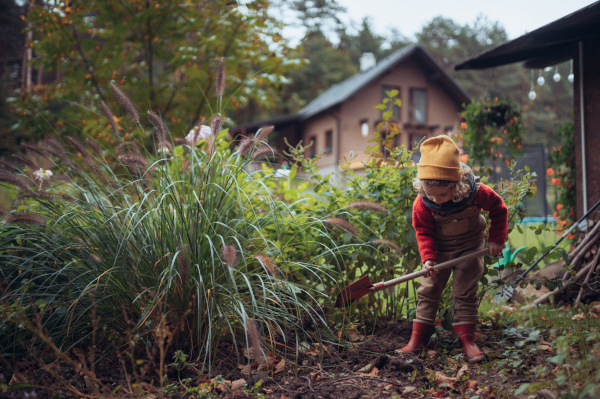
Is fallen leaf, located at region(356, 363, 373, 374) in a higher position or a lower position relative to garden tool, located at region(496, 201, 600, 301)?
lower

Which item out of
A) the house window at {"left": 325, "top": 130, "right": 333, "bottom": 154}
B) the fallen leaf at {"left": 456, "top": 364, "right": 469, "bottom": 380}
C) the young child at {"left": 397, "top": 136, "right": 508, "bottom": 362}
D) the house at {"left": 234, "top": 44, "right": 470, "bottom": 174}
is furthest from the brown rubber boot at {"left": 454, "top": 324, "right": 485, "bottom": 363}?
the house window at {"left": 325, "top": 130, "right": 333, "bottom": 154}

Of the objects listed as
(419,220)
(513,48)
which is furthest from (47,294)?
(513,48)

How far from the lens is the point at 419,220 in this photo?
9.11 ft

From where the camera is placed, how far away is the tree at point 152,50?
18.4 ft

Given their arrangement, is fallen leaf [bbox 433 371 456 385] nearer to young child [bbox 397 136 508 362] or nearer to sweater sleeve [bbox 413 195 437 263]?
young child [bbox 397 136 508 362]

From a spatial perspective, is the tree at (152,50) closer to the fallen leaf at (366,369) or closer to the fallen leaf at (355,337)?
the fallen leaf at (355,337)

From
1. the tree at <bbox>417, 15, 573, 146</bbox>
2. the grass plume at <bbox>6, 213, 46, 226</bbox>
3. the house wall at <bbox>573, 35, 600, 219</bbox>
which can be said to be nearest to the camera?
the grass plume at <bbox>6, 213, 46, 226</bbox>

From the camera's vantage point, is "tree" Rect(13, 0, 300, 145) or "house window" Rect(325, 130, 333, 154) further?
"house window" Rect(325, 130, 333, 154)

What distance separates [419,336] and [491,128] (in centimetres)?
464

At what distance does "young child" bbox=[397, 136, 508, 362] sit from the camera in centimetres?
258

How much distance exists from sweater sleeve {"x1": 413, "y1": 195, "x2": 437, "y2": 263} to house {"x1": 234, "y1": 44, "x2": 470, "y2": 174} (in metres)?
17.3

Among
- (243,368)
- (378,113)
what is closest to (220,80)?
(243,368)

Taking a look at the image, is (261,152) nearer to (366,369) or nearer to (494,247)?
(366,369)

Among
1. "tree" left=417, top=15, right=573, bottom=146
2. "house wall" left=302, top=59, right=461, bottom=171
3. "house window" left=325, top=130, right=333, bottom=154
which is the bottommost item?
"house window" left=325, top=130, right=333, bottom=154
